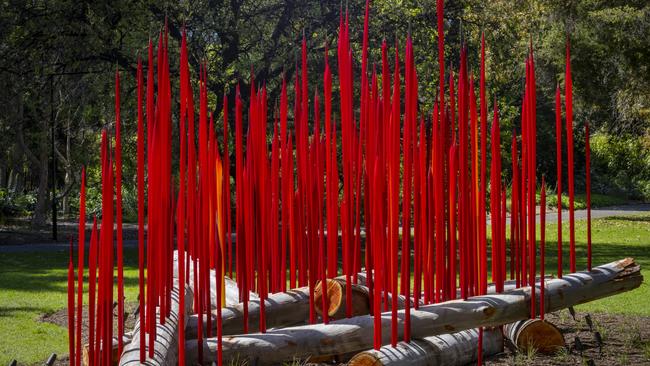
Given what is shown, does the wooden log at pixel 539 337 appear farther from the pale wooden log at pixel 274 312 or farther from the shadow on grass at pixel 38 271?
the shadow on grass at pixel 38 271

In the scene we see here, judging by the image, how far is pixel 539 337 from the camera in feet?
17.7

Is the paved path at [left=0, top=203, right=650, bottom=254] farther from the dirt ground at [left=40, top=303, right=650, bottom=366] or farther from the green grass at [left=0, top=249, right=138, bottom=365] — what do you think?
the dirt ground at [left=40, top=303, right=650, bottom=366]

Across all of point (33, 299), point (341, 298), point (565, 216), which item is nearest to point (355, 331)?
point (341, 298)

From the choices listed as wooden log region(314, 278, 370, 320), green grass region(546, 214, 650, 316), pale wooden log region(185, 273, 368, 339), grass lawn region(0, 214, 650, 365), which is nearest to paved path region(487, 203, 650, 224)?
green grass region(546, 214, 650, 316)

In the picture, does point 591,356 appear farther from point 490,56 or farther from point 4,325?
point 490,56

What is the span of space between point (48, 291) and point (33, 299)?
0.65m

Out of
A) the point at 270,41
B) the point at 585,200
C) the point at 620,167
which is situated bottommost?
the point at 585,200

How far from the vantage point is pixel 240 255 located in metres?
4.02

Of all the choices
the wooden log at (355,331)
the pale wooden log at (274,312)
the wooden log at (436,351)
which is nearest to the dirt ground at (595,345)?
the wooden log at (436,351)

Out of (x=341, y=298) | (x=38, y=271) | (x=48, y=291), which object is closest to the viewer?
(x=341, y=298)

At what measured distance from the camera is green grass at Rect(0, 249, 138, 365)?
250 inches

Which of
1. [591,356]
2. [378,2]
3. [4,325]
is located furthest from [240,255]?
[378,2]

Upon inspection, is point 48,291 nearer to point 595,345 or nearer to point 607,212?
point 595,345

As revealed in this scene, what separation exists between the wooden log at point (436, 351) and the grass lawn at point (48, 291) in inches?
107
